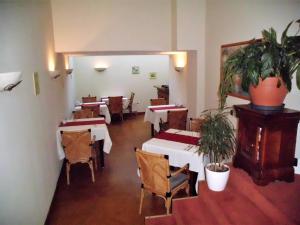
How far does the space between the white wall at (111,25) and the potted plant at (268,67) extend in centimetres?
276

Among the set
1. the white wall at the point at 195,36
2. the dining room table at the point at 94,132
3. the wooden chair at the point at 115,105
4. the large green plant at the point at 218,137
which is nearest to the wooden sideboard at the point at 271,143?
the large green plant at the point at 218,137

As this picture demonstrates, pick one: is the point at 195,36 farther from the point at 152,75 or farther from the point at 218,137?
the point at 152,75

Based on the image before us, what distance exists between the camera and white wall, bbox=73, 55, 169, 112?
898cm

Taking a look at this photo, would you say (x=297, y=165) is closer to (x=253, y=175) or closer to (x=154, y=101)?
A: (x=253, y=175)

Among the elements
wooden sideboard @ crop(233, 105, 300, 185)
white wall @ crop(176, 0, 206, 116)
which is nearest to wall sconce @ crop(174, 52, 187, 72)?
white wall @ crop(176, 0, 206, 116)

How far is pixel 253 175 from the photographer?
7.69ft

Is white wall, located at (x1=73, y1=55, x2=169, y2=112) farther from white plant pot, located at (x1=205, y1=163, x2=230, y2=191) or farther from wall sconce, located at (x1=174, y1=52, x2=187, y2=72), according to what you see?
white plant pot, located at (x1=205, y1=163, x2=230, y2=191)

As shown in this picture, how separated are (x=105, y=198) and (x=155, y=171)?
109cm

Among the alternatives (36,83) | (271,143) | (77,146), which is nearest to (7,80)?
(36,83)

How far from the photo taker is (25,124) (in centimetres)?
240

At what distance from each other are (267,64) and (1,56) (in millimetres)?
2154

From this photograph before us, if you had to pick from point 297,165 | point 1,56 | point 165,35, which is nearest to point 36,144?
point 1,56

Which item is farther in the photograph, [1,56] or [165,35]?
[165,35]

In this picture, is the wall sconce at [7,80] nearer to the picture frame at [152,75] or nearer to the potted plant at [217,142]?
the potted plant at [217,142]
